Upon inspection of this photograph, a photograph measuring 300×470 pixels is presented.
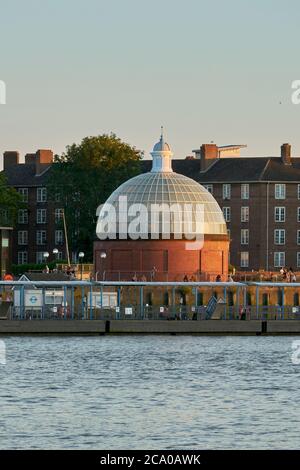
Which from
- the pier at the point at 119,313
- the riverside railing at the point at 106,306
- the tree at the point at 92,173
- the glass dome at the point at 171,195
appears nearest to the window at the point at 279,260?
the tree at the point at 92,173

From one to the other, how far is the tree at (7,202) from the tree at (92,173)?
7130mm

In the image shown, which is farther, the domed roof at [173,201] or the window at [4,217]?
the window at [4,217]

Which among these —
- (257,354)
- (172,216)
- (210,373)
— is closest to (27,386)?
(210,373)

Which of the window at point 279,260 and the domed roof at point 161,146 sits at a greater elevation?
the domed roof at point 161,146

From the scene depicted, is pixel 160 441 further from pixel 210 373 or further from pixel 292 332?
pixel 292 332

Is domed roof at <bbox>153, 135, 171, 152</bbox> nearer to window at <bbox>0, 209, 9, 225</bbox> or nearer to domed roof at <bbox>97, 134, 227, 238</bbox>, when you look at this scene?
domed roof at <bbox>97, 134, 227, 238</bbox>

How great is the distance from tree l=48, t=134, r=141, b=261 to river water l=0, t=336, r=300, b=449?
72.9 metres

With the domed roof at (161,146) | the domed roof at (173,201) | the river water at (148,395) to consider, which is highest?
the domed roof at (161,146)

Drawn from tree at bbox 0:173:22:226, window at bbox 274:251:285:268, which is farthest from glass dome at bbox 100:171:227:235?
window at bbox 274:251:285:268

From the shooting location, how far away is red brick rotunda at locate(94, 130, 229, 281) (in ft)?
518

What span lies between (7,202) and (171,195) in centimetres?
3786

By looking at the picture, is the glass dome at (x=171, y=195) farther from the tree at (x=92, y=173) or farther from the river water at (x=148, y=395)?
the river water at (x=148, y=395)

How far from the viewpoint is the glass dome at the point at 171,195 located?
15850 centimetres
